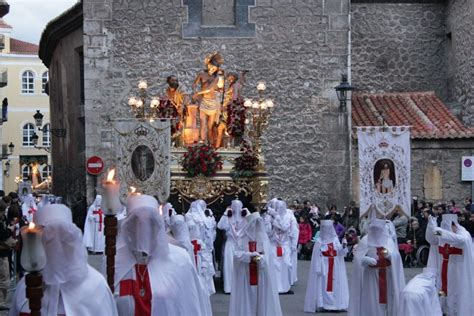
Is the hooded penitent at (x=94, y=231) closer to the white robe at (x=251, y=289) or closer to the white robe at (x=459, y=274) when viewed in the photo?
the white robe at (x=251, y=289)

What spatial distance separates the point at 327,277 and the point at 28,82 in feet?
209

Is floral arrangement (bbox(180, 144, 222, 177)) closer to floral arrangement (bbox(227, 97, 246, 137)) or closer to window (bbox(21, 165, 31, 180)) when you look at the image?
floral arrangement (bbox(227, 97, 246, 137))

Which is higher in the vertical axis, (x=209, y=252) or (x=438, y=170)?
(x=438, y=170)

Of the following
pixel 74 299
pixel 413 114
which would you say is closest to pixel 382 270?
pixel 74 299

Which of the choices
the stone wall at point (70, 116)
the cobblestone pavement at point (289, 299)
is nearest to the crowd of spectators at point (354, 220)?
the cobblestone pavement at point (289, 299)

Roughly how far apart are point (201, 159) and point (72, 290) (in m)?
11.9

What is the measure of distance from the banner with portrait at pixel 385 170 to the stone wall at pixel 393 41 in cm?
1607

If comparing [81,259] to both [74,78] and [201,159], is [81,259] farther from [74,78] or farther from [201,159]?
[74,78]

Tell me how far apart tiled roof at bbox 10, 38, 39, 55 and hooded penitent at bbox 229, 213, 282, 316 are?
228ft

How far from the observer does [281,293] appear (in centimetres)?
1925

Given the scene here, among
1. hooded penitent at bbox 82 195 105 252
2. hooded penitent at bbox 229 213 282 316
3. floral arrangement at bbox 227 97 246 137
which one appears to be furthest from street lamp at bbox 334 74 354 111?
hooded penitent at bbox 229 213 282 316

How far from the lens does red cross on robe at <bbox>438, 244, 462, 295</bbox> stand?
14.9 meters

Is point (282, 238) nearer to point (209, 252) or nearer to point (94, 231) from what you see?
point (209, 252)

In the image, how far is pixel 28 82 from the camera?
78.1 m
